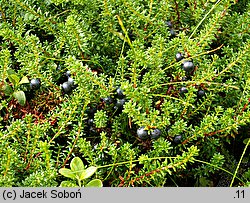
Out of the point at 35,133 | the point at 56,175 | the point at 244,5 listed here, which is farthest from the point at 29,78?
the point at 244,5

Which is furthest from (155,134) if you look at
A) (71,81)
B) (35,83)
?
(35,83)

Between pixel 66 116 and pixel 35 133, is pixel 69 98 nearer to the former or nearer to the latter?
pixel 66 116

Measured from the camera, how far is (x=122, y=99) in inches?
77.2

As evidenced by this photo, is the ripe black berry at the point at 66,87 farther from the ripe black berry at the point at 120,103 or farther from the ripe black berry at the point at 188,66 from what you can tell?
the ripe black berry at the point at 188,66

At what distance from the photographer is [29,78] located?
2.15 metres

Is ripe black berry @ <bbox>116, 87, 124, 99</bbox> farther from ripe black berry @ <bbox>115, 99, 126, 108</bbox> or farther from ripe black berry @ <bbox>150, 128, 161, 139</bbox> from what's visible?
ripe black berry @ <bbox>150, 128, 161, 139</bbox>

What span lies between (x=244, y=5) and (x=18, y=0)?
1196 mm

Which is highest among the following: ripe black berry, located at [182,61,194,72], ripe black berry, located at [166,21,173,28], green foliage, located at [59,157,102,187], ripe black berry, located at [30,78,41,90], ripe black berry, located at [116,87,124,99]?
ripe black berry, located at [166,21,173,28]

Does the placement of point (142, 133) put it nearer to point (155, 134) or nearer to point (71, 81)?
point (155, 134)

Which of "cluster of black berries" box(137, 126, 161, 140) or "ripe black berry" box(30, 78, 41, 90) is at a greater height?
"ripe black berry" box(30, 78, 41, 90)

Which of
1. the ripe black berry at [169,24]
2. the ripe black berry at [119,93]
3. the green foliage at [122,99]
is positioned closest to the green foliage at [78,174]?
the green foliage at [122,99]

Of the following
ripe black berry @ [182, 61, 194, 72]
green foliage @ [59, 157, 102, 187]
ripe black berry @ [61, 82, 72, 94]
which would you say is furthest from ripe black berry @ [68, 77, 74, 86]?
ripe black berry @ [182, 61, 194, 72]

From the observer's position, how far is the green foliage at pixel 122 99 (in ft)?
6.05

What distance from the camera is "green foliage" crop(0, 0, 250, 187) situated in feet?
6.05
